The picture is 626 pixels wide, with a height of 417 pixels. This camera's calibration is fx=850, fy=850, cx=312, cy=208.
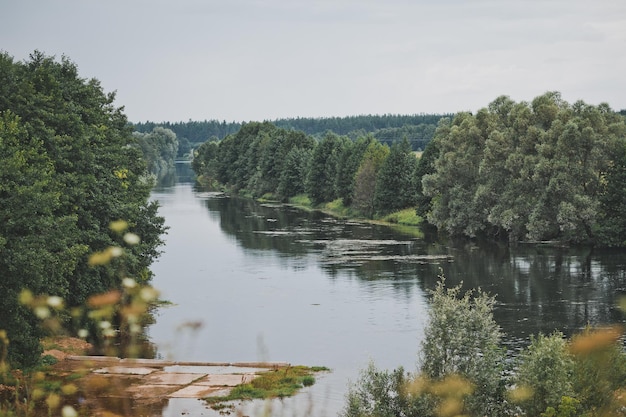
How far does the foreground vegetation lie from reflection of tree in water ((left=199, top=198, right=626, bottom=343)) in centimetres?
932

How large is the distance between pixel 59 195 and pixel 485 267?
3537cm

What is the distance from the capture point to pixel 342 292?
5088 centimetres

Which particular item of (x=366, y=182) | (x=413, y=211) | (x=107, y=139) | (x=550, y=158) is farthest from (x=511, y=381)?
(x=366, y=182)

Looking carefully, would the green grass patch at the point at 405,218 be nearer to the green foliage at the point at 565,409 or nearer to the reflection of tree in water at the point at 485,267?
the reflection of tree in water at the point at 485,267

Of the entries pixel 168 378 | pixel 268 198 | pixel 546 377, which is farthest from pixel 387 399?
pixel 268 198

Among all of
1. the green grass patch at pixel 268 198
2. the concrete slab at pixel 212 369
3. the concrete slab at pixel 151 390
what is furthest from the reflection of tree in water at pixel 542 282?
the green grass patch at pixel 268 198

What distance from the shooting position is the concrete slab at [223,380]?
30219 mm

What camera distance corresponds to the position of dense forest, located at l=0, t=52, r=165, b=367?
2728cm

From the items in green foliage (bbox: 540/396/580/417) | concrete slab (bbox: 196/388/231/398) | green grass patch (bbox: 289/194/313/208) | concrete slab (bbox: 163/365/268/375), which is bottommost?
concrete slab (bbox: 163/365/268/375)

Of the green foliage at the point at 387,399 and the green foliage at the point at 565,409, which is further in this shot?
the green foliage at the point at 387,399

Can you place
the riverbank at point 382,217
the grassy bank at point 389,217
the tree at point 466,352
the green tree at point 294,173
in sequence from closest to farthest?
the tree at point 466,352, the riverbank at point 382,217, the grassy bank at point 389,217, the green tree at point 294,173

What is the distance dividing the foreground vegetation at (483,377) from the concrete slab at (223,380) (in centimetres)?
774

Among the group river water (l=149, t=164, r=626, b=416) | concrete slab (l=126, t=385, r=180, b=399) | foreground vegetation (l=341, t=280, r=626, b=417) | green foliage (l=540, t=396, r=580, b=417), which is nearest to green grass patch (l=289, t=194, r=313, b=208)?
river water (l=149, t=164, r=626, b=416)

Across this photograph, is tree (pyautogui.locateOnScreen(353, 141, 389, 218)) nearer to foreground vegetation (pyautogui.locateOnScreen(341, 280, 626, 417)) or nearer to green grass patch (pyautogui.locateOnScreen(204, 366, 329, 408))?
green grass patch (pyautogui.locateOnScreen(204, 366, 329, 408))
